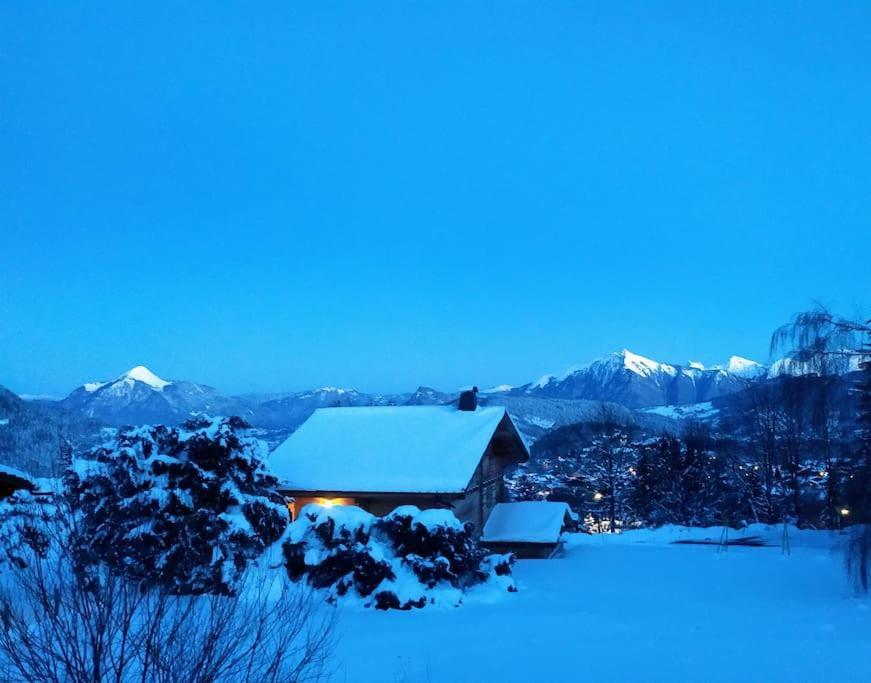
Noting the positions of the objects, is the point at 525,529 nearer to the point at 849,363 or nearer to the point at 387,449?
the point at 387,449

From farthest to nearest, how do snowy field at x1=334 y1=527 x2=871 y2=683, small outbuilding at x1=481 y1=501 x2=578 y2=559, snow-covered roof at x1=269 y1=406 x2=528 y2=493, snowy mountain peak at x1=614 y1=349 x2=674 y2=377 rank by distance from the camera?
snowy mountain peak at x1=614 y1=349 x2=674 y2=377 → small outbuilding at x1=481 y1=501 x2=578 y2=559 → snow-covered roof at x1=269 y1=406 x2=528 y2=493 → snowy field at x1=334 y1=527 x2=871 y2=683

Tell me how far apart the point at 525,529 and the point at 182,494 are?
13.2 m

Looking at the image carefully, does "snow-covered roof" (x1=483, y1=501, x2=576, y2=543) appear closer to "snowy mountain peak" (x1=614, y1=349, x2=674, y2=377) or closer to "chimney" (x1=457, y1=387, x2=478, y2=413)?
"chimney" (x1=457, y1=387, x2=478, y2=413)

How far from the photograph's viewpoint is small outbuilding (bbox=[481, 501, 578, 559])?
23.1m

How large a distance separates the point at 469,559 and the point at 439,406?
1199 centimetres

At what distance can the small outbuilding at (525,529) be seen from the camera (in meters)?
23.1

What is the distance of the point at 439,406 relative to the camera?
1061 inches

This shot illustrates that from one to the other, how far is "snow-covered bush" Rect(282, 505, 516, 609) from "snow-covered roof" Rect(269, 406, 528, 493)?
15.1 feet

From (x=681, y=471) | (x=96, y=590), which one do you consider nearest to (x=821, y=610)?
(x=96, y=590)

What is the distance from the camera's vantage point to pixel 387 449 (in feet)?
76.0

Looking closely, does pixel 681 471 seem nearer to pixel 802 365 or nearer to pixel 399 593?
pixel 802 365

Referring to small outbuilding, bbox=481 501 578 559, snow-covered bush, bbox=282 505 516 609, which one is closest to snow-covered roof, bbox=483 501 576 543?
small outbuilding, bbox=481 501 578 559

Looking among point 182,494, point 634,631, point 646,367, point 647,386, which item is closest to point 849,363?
point 634,631

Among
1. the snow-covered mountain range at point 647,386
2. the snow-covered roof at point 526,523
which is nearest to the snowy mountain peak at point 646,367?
the snow-covered mountain range at point 647,386
